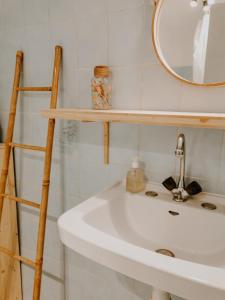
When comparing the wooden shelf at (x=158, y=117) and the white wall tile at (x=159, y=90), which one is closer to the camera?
the wooden shelf at (x=158, y=117)

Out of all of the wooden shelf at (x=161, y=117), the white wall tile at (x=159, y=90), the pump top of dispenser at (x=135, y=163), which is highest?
the white wall tile at (x=159, y=90)

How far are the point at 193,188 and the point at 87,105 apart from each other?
0.55m

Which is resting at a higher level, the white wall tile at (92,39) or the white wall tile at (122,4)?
the white wall tile at (122,4)

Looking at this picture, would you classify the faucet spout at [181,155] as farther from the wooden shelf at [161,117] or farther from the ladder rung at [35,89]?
the ladder rung at [35,89]

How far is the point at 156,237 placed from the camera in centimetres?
87

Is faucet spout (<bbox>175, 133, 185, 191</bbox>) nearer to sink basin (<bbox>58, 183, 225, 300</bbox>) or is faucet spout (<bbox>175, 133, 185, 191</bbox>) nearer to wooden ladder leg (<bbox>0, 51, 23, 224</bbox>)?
sink basin (<bbox>58, 183, 225, 300</bbox>)

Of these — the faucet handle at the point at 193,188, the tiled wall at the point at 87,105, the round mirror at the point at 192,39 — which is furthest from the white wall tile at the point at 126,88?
the faucet handle at the point at 193,188

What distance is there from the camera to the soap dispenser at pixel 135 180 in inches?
36.4

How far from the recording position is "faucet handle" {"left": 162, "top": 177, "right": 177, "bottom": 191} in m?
0.87

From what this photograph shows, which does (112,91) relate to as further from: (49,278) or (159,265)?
(49,278)

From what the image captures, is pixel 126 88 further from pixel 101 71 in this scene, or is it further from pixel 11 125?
pixel 11 125

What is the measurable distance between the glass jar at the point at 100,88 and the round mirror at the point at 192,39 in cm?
21

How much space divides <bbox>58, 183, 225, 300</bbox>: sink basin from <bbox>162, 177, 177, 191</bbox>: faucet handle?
1.5 inches

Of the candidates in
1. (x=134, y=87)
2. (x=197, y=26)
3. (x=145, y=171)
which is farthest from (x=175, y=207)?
(x=197, y=26)
